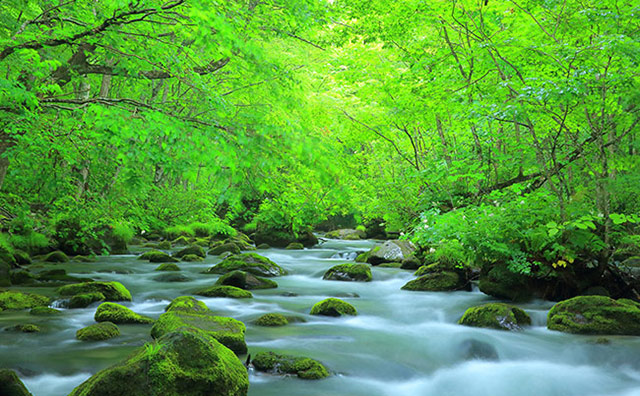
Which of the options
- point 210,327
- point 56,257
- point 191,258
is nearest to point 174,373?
point 210,327

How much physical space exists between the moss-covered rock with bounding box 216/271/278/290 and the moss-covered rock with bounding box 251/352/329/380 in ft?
17.6

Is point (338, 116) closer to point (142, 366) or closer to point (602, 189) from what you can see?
point (602, 189)

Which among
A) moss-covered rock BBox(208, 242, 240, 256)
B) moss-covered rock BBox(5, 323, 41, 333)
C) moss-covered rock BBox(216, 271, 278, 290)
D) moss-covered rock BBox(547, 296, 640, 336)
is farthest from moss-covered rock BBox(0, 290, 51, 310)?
moss-covered rock BBox(208, 242, 240, 256)

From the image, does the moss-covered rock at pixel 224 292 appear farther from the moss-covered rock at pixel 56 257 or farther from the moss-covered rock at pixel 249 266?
the moss-covered rock at pixel 56 257

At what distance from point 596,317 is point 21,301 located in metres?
9.61

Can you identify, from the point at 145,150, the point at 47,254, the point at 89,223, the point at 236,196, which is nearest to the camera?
the point at 236,196

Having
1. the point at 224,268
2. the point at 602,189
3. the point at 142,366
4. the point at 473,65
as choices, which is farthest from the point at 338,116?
the point at 142,366

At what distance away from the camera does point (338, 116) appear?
498 inches

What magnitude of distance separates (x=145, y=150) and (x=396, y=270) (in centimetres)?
986

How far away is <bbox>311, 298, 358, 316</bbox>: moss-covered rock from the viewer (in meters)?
8.43

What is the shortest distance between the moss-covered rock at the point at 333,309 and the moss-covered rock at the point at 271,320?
79 cm

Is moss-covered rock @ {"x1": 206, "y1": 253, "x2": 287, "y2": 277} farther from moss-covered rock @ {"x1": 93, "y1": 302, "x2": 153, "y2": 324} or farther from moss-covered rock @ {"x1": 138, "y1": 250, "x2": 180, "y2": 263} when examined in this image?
moss-covered rock @ {"x1": 93, "y1": 302, "x2": 153, "y2": 324}

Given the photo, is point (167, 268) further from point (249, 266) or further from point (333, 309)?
point (333, 309)

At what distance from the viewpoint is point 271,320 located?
7688mm
